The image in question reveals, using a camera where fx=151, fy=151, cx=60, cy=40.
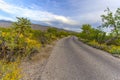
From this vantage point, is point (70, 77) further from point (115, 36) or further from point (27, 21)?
point (115, 36)

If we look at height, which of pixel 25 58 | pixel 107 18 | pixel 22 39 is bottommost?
pixel 25 58

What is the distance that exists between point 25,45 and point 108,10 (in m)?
29.2

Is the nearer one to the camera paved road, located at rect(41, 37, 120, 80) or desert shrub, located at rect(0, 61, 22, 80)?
desert shrub, located at rect(0, 61, 22, 80)

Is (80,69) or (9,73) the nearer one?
(9,73)

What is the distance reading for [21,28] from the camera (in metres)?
11.7

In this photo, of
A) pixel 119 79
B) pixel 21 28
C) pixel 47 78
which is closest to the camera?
pixel 47 78

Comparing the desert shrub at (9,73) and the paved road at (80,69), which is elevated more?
the desert shrub at (9,73)

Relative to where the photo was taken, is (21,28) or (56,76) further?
(21,28)

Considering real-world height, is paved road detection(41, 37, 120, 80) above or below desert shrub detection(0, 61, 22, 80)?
below

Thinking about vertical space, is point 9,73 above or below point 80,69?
above

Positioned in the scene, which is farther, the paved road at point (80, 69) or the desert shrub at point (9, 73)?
the paved road at point (80, 69)

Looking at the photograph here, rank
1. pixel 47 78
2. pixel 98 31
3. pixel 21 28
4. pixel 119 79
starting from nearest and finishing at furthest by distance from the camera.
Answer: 1. pixel 47 78
2. pixel 119 79
3. pixel 21 28
4. pixel 98 31

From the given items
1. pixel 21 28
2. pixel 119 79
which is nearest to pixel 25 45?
pixel 21 28

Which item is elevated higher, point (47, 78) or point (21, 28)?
point (21, 28)
